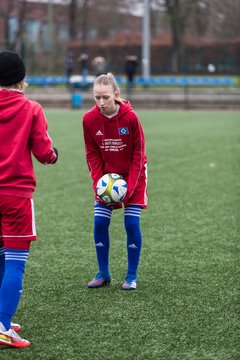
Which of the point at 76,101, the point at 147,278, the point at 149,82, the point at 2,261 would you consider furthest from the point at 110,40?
the point at 2,261

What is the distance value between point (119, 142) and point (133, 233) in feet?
2.32

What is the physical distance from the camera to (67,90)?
36.3m

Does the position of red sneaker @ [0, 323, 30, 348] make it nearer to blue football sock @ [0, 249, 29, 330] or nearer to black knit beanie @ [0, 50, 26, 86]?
blue football sock @ [0, 249, 29, 330]

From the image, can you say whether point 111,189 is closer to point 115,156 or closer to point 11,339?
point 115,156

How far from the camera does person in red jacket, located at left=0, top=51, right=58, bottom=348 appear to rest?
14.3ft

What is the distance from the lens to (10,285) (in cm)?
439

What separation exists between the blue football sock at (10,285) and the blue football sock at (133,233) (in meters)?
1.43

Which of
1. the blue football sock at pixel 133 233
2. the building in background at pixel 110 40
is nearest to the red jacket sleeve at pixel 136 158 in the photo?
the blue football sock at pixel 133 233

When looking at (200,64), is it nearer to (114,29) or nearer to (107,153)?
(114,29)

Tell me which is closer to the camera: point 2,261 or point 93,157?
point 2,261

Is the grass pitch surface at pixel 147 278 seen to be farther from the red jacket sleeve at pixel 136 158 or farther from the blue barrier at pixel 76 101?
the blue barrier at pixel 76 101

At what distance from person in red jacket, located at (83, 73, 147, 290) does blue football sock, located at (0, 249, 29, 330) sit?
4.49ft

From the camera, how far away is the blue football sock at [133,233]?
5703mm

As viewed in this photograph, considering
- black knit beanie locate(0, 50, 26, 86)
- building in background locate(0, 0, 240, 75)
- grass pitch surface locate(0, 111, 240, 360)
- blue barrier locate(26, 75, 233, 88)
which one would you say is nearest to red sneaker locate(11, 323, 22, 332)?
grass pitch surface locate(0, 111, 240, 360)
